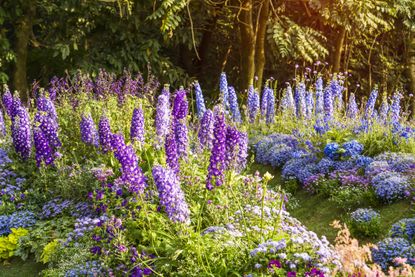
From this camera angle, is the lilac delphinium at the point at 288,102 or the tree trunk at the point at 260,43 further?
the tree trunk at the point at 260,43

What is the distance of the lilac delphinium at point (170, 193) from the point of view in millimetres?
3787

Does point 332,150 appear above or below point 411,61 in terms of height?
below

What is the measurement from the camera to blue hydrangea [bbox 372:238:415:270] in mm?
4737

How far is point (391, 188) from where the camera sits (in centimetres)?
588

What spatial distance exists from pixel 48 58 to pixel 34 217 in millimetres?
6927

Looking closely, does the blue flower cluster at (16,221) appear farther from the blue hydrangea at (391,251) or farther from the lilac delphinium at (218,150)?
the blue hydrangea at (391,251)

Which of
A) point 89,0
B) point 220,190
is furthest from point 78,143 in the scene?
point 89,0

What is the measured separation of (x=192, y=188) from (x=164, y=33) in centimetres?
669

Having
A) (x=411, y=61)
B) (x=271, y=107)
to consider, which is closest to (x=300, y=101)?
(x=271, y=107)

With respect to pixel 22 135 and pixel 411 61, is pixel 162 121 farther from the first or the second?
pixel 411 61

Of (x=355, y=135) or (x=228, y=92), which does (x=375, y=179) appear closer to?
(x=355, y=135)

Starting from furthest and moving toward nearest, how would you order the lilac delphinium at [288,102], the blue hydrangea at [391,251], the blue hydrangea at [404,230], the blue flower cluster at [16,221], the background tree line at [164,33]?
1. the background tree line at [164,33]
2. the lilac delphinium at [288,102]
3. the blue flower cluster at [16,221]
4. the blue hydrangea at [404,230]
5. the blue hydrangea at [391,251]

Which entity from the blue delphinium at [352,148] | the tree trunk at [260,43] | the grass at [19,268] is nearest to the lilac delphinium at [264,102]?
the tree trunk at [260,43]

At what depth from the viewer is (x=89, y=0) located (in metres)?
10.9
